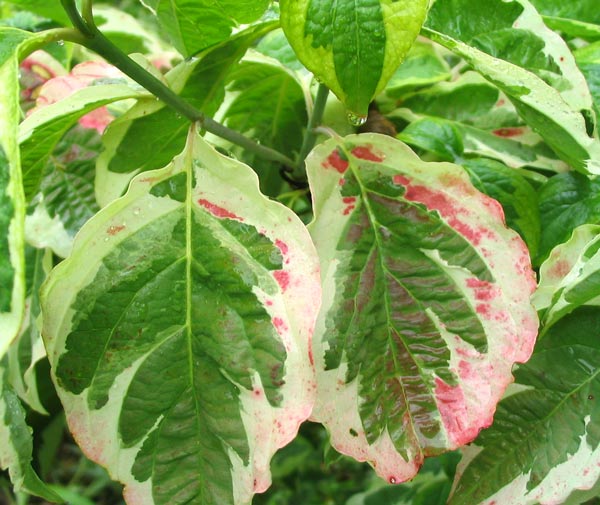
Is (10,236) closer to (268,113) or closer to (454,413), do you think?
(454,413)

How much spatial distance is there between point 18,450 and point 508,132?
1.89ft

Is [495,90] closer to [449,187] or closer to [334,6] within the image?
[449,187]

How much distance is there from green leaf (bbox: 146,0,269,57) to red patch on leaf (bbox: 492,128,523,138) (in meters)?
0.33

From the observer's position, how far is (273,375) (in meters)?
0.53

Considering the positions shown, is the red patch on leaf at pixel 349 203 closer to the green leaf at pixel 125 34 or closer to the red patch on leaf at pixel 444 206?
the red patch on leaf at pixel 444 206

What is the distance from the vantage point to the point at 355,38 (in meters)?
0.48

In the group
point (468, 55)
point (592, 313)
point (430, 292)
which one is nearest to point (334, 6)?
point (468, 55)

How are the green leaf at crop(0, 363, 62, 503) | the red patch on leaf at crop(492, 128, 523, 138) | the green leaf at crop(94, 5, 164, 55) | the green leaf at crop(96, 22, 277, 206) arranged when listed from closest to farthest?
the green leaf at crop(0, 363, 62, 503) → the green leaf at crop(96, 22, 277, 206) → the red patch on leaf at crop(492, 128, 523, 138) → the green leaf at crop(94, 5, 164, 55)

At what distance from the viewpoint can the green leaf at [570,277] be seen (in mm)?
Answer: 543

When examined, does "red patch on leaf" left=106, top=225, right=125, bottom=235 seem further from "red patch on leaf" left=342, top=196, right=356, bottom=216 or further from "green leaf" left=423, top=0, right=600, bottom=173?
"green leaf" left=423, top=0, right=600, bottom=173

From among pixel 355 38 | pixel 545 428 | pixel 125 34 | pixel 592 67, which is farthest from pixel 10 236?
pixel 125 34

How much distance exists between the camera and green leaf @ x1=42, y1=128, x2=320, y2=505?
534mm

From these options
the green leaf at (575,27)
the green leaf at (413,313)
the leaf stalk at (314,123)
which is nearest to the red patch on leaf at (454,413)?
the green leaf at (413,313)

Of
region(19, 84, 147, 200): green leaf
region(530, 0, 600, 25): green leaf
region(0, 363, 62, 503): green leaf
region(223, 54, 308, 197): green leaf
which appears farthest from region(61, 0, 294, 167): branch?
region(530, 0, 600, 25): green leaf
